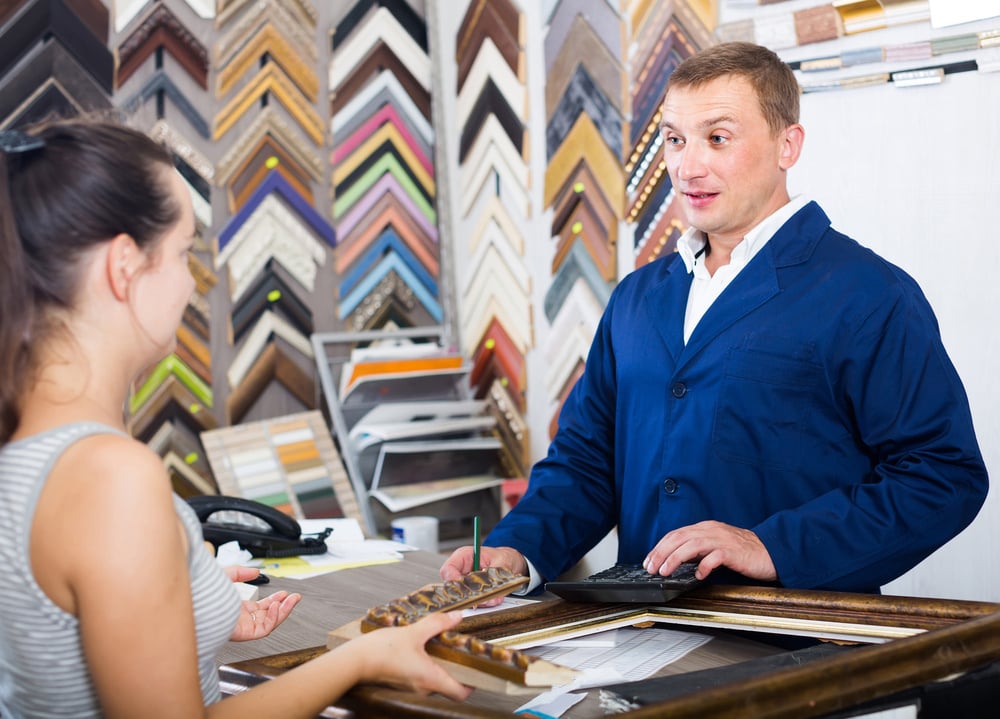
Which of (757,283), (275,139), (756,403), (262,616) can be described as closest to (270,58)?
(275,139)

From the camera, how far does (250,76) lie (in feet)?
13.4

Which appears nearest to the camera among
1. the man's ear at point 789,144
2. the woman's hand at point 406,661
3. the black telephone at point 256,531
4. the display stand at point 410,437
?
the woman's hand at point 406,661

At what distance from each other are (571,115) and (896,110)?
51.7 inches

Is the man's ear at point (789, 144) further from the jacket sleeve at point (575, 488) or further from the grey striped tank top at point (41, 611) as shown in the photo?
the grey striped tank top at point (41, 611)

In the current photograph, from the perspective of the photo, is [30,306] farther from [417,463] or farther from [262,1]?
[262,1]

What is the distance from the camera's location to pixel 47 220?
1041mm

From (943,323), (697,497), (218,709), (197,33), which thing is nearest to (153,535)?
(218,709)

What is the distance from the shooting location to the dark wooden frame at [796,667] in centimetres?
97

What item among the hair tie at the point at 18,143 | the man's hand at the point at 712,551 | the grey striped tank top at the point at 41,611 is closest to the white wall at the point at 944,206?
the man's hand at the point at 712,551

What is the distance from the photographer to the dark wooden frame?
97 centimetres

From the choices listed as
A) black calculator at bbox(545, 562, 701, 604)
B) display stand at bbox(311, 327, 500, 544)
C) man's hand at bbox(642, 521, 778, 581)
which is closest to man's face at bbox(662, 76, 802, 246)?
man's hand at bbox(642, 521, 778, 581)

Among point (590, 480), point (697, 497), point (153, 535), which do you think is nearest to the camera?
point (153, 535)

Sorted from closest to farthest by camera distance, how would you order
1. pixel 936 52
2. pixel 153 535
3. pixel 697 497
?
pixel 153 535 < pixel 697 497 < pixel 936 52

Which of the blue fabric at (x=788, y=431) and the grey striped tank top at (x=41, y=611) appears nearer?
the grey striped tank top at (x=41, y=611)
